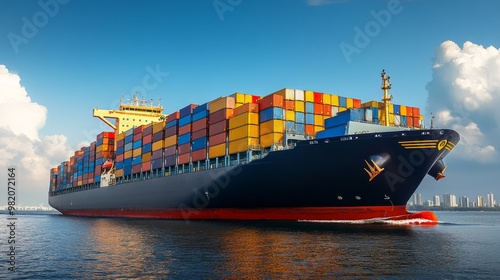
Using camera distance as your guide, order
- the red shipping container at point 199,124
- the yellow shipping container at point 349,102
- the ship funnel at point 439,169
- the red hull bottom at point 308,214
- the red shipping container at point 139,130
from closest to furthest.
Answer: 1. the red hull bottom at point 308,214
2. the ship funnel at point 439,169
3. the yellow shipping container at point 349,102
4. the red shipping container at point 199,124
5. the red shipping container at point 139,130

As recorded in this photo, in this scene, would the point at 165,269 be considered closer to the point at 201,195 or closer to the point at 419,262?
the point at 419,262

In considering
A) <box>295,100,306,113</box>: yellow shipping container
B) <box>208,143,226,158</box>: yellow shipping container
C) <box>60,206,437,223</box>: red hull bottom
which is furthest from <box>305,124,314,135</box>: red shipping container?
<box>208,143,226,158</box>: yellow shipping container

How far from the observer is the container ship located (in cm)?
3209

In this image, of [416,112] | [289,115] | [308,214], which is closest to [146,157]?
[289,115]

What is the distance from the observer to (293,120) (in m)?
39.7

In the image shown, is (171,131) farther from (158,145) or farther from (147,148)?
(147,148)

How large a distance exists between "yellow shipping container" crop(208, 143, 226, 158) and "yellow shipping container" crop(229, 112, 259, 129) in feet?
8.01

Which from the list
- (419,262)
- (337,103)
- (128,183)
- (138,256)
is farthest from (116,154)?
(419,262)

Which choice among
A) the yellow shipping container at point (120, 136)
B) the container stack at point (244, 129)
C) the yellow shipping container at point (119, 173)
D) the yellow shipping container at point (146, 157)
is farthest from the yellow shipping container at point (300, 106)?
the yellow shipping container at point (120, 136)

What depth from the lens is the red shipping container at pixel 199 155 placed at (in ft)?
149

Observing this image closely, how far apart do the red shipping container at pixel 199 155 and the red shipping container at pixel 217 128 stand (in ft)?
6.81

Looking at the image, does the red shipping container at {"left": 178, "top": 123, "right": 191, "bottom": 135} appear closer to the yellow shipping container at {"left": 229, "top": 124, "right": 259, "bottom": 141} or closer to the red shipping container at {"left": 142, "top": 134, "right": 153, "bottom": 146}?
the red shipping container at {"left": 142, "top": 134, "right": 153, "bottom": 146}

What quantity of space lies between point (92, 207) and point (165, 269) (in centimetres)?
6388

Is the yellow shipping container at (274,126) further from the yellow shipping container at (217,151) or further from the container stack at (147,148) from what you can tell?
the container stack at (147,148)
